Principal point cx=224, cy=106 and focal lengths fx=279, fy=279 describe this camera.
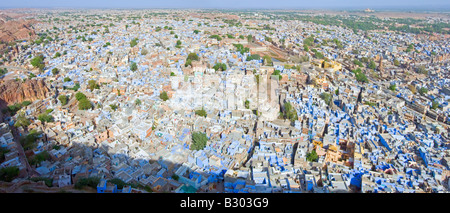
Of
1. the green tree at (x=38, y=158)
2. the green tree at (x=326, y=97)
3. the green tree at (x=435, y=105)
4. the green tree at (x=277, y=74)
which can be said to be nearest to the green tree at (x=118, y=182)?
the green tree at (x=38, y=158)

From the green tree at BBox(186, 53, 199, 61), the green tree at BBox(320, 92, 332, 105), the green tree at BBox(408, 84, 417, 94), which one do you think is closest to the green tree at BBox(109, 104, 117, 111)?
the green tree at BBox(186, 53, 199, 61)

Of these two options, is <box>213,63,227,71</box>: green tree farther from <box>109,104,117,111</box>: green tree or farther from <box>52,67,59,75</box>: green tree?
<box>52,67,59,75</box>: green tree

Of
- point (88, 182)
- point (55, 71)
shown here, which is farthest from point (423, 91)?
point (55, 71)

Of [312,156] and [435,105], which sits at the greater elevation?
[435,105]

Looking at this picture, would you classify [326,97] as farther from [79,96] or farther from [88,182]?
[79,96]

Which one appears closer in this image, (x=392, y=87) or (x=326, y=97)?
(x=326, y=97)

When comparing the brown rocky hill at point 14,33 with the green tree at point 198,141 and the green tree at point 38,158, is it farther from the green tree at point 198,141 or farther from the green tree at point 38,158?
the green tree at point 198,141
